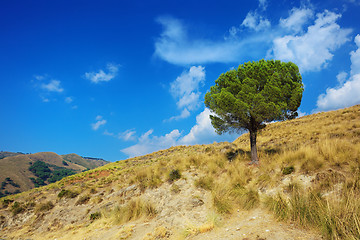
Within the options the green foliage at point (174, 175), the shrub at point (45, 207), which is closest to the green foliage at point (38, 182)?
the shrub at point (45, 207)

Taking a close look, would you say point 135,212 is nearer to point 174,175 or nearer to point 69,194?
point 174,175

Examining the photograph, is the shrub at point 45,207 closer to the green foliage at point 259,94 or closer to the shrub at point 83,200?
the shrub at point 83,200

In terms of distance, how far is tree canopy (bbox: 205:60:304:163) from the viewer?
1300cm

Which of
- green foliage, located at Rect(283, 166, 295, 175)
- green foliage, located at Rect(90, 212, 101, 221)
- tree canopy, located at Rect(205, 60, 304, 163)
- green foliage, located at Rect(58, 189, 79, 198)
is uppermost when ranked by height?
tree canopy, located at Rect(205, 60, 304, 163)

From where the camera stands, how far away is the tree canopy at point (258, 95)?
13000 millimetres

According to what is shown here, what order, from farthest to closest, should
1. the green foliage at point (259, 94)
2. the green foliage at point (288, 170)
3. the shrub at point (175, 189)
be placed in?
the green foliage at point (259, 94) → the shrub at point (175, 189) → the green foliage at point (288, 170)

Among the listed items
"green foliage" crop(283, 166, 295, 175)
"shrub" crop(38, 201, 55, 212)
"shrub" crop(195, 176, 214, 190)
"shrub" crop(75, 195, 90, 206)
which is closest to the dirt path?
"green foliage" crop(283, 166, 295, 175)

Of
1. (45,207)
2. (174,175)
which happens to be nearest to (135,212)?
(174,175)

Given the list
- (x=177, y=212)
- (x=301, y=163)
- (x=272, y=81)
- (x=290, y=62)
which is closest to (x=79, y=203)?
(x=177, y=212)

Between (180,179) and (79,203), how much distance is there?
9.57 metres

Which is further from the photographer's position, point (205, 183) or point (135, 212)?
point (205, 183)

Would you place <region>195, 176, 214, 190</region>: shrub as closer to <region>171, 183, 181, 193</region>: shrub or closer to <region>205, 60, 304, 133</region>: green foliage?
<region>171, 183, 181, 193</region>: shrub

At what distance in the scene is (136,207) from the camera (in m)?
10.2

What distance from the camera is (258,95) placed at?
12.8 metres
